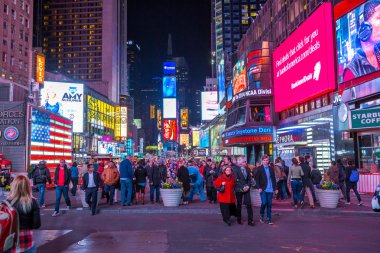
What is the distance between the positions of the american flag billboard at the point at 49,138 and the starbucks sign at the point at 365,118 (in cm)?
2022

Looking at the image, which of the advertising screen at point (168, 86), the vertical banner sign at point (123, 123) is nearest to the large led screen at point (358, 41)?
the vertical banner sign at point (123, 123)

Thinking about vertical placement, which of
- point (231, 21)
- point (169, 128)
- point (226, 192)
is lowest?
point (226, 192)

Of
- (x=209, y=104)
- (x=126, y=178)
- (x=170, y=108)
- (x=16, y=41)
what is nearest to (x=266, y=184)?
(x=126, y=178)

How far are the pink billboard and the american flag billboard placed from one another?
63.4 feet

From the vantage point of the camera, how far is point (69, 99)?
7412 centimetres

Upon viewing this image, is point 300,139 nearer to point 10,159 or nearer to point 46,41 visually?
point 10,159

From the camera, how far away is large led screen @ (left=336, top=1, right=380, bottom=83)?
22.3m

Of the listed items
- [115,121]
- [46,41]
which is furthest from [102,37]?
[115,121]

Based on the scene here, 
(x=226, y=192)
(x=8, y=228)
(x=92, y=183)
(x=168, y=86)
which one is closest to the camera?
(x=8, y=228)

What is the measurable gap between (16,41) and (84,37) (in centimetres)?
8351

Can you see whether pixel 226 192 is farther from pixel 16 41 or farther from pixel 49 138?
pixel 16 41

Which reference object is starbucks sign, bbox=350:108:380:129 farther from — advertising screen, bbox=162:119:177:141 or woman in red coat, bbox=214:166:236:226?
advertising screen, bbox=162:119:177:141

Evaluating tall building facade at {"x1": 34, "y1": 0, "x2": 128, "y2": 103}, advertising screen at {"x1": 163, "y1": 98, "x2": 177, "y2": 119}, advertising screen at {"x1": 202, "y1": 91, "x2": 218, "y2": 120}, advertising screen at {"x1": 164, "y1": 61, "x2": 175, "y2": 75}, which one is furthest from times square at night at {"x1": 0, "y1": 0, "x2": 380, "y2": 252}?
tall building facade at {"x1": 34, "y1": 0, "x2": 128, "y2": 103}

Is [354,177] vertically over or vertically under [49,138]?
under
